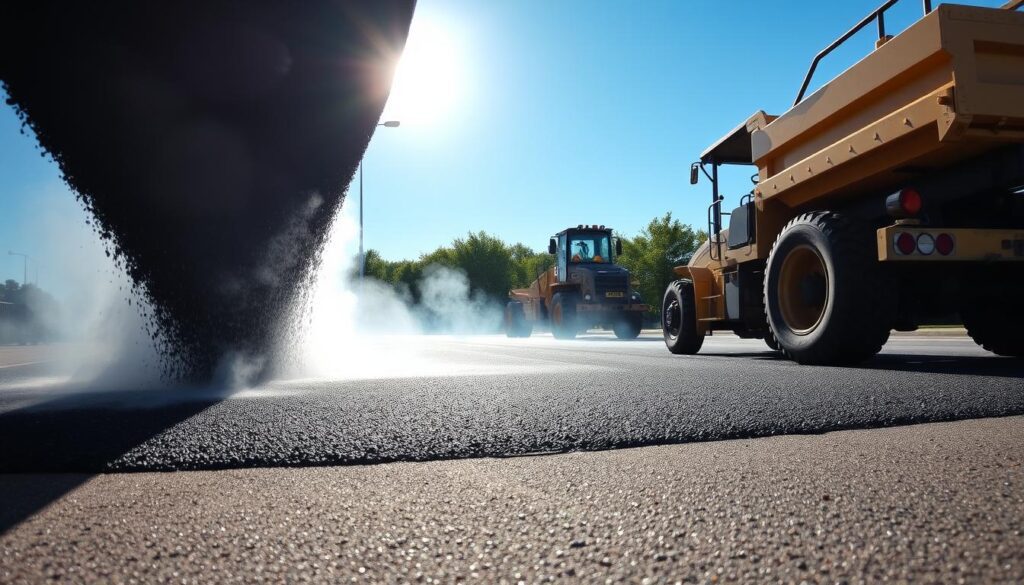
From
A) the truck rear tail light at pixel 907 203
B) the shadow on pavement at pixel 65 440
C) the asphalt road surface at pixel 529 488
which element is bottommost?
the asphalt road surface at pixel 529 488

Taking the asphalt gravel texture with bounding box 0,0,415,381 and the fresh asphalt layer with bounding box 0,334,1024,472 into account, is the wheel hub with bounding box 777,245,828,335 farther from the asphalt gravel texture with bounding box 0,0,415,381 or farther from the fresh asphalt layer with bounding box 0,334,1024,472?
the asphalt gravel texture with bounding box 0,0,415,381

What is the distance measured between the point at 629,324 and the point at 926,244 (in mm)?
12835

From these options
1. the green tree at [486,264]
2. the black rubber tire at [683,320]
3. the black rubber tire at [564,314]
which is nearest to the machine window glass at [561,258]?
the black rubber tire at [564,314]

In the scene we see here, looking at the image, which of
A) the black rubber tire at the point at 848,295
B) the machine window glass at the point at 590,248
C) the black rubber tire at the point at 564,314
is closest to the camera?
the black rubber tire at the point at 848,295

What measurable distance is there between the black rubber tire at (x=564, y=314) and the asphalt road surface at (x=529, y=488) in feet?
45.5

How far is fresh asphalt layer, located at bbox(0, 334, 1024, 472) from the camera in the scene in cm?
208

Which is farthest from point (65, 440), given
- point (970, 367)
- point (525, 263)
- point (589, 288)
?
point (525, 263)

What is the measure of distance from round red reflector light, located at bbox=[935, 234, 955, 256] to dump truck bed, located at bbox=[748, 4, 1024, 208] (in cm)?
60

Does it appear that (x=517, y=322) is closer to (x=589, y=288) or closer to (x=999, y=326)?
(x=589, y=288)

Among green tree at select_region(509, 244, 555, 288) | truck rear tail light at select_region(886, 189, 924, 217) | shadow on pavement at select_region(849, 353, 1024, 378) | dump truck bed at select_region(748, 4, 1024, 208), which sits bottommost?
shadow on pavement at select_region(849, 353, 1024, 378)

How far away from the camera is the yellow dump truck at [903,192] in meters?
4.30

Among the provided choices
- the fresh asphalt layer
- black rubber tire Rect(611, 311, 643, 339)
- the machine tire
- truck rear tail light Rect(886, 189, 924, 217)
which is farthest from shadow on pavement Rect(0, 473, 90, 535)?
the machine tire

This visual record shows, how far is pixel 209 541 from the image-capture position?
1.22m

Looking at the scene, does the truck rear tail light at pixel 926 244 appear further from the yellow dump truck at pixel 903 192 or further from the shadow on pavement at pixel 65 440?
the shadow on pavement at pixel 65 440
